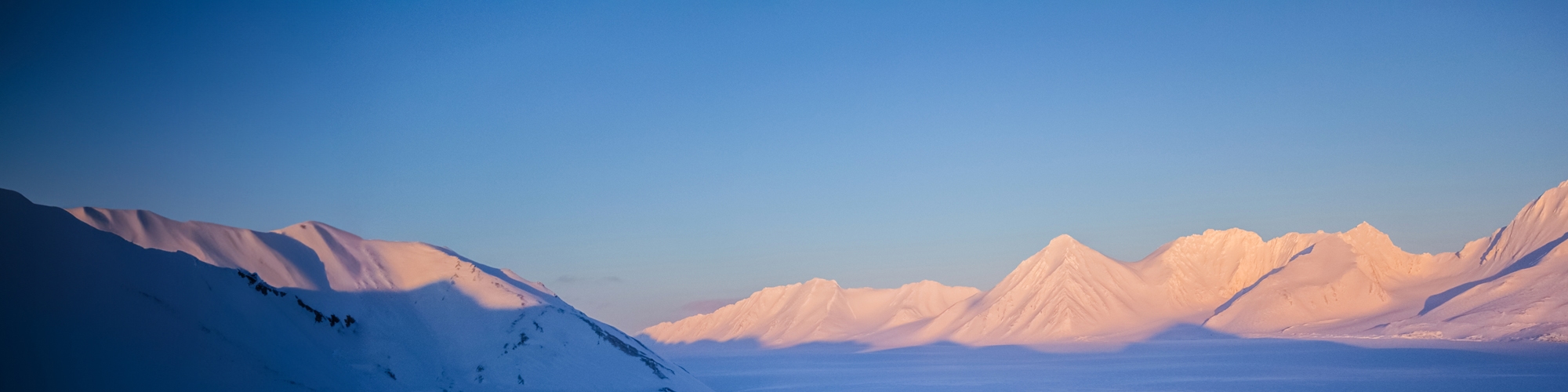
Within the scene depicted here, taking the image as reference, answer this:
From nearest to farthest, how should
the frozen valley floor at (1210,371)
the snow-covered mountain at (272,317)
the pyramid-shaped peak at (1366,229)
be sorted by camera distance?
the snow-covered mountain at (272,317)
the frozen valley floor at (1210,371)
the pyramid-shaped peak at (1366,229)

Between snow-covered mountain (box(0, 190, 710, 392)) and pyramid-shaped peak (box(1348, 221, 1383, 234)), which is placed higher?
pyramid-shaped peak (box(1348, 221, 1383, 234))

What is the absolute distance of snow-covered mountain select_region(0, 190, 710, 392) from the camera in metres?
29.2

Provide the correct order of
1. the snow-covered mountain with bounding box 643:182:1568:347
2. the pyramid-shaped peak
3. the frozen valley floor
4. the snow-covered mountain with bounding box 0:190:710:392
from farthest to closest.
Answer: the pyramid-shaped peak < the snow-covered mountain with bounding box 643:182:1568:347 < the frozen valley floor < the snow-covered mountain with bounding box 0:190:710:392

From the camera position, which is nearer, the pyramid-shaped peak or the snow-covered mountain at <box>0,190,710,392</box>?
the snow-covered mountain at <box>0,190,710,392</box>

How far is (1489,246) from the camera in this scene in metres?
172

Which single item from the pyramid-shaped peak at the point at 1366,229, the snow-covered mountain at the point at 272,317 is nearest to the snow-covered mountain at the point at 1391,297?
the pyramid-shaped peak at the point at 1366,229

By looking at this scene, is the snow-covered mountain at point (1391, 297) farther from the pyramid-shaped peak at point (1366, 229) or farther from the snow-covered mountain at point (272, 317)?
the snow-covered mountain at point (272, 317)

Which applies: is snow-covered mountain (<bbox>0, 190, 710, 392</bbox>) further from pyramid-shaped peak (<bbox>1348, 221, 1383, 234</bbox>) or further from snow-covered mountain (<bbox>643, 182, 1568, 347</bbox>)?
pyramid-shaped peak (<bbox>1348, 221, 1383, 234</bbox>)

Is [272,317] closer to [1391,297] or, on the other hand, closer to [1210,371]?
[1210,371]

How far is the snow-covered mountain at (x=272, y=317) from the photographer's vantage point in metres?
29.2

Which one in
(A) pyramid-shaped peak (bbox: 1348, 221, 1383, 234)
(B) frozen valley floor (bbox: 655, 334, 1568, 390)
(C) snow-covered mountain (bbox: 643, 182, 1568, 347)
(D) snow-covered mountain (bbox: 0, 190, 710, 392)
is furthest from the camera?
(A) pyramid-shaped peak (bbox: 1348, 221, 1383, 234)

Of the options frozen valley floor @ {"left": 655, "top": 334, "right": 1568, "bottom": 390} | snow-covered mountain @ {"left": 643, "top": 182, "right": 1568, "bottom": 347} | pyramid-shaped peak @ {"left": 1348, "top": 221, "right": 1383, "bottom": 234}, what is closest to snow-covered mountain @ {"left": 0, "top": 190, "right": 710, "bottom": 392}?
frozen valley floor @ {"left": 655, "top": 334, "right": 1568, "bottom": 390}

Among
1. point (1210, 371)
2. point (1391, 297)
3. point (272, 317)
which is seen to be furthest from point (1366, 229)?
point (272, 317)

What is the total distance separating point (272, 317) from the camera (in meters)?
41.9
